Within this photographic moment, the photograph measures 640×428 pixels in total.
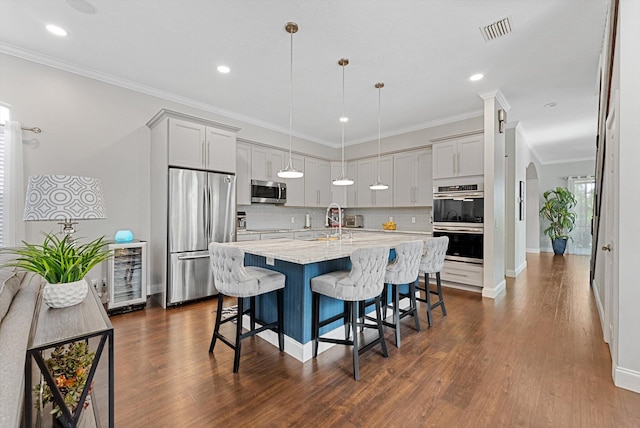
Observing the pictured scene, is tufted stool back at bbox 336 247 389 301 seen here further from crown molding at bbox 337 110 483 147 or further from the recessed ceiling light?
crown molding at bbox 337 110 483 147

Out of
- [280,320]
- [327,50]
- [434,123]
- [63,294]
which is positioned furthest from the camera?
[434,123]

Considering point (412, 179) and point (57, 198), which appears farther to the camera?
point (412, 179)

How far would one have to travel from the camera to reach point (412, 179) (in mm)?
5480

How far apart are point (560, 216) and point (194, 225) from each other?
10.2 m

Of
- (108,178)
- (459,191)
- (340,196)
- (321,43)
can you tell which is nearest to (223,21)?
(321,43)

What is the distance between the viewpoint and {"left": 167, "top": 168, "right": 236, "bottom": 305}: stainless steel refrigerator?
3.70 m

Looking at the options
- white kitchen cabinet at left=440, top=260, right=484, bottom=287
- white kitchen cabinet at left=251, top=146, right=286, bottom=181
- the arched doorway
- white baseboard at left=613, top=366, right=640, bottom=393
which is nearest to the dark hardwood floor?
white baseboard at left=613, top=366, right=640, bottom=393

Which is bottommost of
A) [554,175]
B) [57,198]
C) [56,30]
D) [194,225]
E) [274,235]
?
[274,235]

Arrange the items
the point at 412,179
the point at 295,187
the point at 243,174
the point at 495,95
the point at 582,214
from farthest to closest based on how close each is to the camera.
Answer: the point at 582,214, the point at 295,187, the point at 412,179, the point at 243,174, the point at 495,95

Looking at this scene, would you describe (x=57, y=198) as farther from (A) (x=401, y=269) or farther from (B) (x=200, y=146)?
(A) (x=401, y=269)

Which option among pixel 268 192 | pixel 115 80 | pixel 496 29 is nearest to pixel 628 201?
pixel 496 29

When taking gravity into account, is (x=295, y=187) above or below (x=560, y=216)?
above

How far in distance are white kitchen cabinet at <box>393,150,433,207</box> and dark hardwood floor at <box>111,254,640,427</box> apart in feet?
8.59

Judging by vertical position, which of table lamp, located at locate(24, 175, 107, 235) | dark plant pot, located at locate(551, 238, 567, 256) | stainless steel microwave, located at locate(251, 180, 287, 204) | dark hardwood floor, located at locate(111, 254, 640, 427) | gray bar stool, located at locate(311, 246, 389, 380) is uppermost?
stainless steel microwave, located at locate(251, 180, 287, 204)
